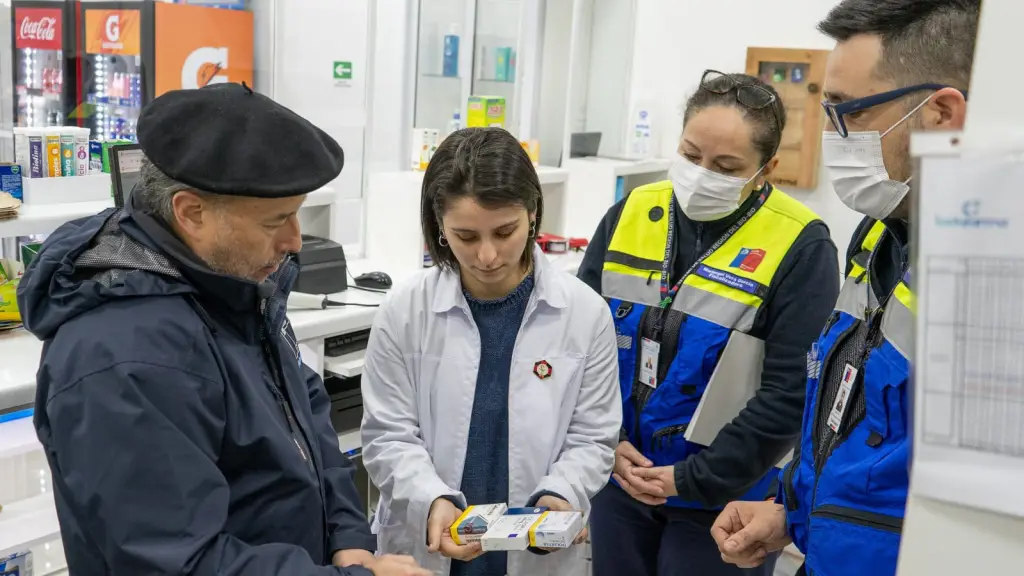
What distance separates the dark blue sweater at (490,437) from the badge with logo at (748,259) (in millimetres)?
531

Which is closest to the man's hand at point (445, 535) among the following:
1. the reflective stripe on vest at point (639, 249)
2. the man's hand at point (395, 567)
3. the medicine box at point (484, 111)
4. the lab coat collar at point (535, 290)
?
the man's hand at point (395, 567)

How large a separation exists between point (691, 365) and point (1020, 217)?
4.52ft

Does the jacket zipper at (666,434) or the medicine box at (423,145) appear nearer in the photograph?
the jacket zipper at (666,434)

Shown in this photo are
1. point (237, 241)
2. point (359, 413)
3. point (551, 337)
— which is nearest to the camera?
point (237, 241)

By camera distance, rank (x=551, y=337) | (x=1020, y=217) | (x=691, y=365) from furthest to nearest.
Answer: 1. (x=691, y=365)
2. (x=551, y=337)
3. (x=1020, y=217)

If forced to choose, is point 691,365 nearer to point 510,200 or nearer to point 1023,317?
point 510,200

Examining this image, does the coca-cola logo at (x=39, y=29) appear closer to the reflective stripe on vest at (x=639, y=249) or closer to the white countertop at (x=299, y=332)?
the white countertop at (x=299, y=332)

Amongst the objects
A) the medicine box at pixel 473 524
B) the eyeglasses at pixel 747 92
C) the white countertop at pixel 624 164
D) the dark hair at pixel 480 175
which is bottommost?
the medicine box at pixel 473 524

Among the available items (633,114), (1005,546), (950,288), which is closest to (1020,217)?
(950,288)

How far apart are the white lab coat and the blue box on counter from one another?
1.71 metres

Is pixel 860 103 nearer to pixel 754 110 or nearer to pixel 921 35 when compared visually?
pixel 921 35

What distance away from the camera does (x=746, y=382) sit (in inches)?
79.1

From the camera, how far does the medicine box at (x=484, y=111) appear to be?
399 cm

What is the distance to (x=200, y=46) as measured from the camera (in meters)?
5.20
